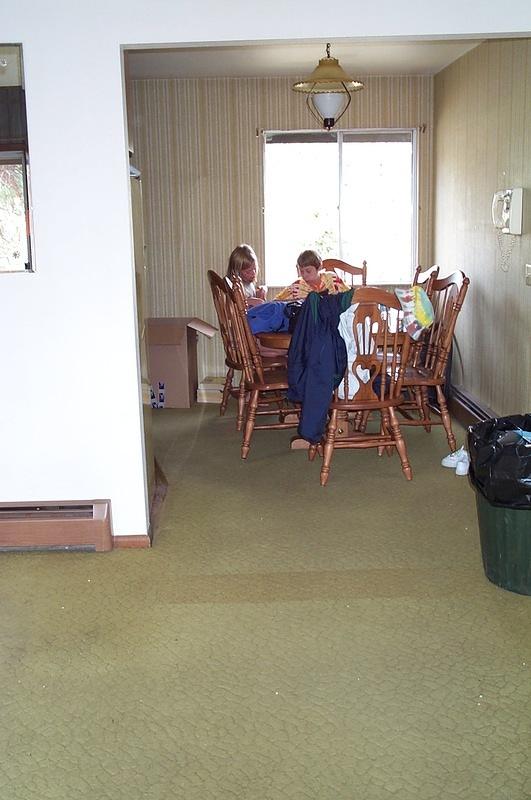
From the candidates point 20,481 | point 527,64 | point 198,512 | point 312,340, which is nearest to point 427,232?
point 527,64

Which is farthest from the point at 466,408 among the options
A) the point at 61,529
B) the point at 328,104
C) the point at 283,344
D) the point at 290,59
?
the point at 61,529

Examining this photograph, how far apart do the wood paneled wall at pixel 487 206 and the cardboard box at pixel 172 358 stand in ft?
6.18

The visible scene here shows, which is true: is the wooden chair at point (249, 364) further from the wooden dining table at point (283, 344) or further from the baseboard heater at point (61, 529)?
the baseboard heater at point (61, 529)

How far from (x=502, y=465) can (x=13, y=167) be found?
2.12 m

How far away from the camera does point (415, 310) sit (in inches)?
178

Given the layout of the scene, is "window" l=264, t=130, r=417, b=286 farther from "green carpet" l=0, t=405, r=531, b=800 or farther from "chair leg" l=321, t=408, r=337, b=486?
"green carpet" l=0, t=405, r=531, b=800

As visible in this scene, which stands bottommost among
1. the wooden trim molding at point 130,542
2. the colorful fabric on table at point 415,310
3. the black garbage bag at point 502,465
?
the wooden trim molding at point 130,542

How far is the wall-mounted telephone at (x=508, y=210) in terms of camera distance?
468cm

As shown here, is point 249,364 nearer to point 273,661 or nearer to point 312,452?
point 312,452

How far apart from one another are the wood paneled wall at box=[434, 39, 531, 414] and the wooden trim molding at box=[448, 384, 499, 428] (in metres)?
0.05

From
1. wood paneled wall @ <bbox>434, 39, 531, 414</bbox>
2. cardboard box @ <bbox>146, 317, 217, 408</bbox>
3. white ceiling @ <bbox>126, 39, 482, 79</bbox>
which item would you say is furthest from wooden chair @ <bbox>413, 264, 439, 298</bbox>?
cardboard box @ <bbox>146, 317, 217, 408</bbox>

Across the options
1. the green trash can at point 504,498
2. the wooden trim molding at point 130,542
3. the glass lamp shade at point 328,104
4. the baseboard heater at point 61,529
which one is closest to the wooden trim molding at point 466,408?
the glass lamp shade at point 328,104

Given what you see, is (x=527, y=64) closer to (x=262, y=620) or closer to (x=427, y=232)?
(x=427, y=232)

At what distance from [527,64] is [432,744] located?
3562 millimetres
